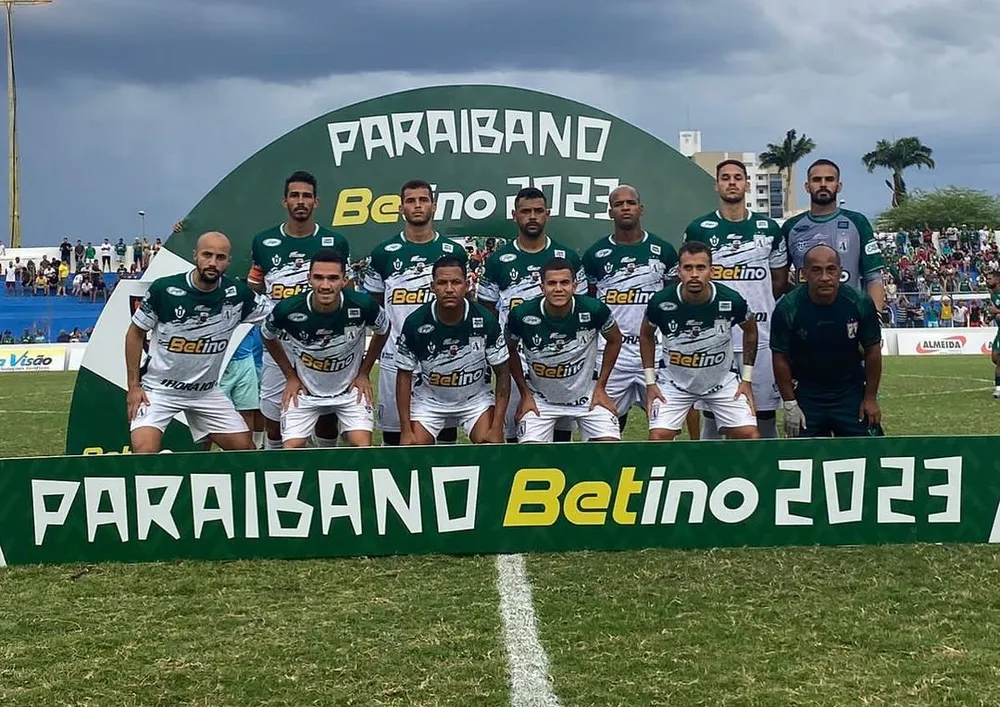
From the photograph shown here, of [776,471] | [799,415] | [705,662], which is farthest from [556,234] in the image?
[705,662]

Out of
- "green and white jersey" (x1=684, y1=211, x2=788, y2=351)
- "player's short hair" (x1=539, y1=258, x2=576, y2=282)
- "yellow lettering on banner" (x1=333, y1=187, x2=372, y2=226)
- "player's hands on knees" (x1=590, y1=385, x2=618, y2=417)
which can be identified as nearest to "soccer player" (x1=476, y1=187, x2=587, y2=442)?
"player's hands on knees" (x1=590, y1=385, x2=618, y2=417)

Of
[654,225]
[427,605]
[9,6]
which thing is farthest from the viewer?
[9,6]

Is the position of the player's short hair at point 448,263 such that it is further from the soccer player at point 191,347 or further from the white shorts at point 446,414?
the soccer player at point 191,347

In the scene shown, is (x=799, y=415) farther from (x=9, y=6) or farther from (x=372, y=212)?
(x=9, y=6)

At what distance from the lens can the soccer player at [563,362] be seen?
6.82 m

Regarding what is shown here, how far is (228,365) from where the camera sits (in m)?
9.40

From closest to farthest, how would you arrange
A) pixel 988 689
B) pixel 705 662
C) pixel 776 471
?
Result: pixel 988 689, pixel 705 662, pixel 776 471

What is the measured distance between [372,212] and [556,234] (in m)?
1.66

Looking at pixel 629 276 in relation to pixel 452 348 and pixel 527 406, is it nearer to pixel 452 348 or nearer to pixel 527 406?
pixel 527 406

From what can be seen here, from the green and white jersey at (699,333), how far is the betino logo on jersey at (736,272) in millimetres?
546

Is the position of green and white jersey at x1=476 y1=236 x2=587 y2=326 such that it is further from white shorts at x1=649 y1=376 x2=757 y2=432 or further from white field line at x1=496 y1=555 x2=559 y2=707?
white field line at x1=496 y1=555 x2=559 y2=707

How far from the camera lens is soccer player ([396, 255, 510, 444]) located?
6.80 meters

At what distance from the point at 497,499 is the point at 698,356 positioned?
6.87 ft

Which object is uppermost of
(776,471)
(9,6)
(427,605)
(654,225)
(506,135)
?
(9,6)
